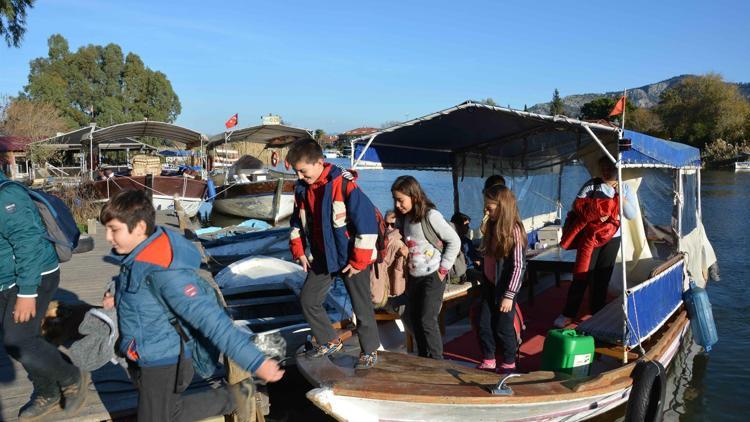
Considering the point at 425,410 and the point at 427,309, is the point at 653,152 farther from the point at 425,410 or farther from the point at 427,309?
the point at 425,410

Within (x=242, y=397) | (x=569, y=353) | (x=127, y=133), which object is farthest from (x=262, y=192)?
(x=242, y=397)

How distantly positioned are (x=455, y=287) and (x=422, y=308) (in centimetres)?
196

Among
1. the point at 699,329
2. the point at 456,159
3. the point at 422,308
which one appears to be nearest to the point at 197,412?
the point at 422,308

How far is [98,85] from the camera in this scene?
64312 millimetres

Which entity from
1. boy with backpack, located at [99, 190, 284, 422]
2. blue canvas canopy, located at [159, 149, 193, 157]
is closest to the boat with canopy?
boy with backpack, located at [99, 190, 284, 422]

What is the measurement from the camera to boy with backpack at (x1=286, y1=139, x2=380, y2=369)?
170 inches

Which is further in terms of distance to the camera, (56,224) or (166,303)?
(56,224)

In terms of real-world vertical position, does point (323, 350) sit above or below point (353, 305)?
below

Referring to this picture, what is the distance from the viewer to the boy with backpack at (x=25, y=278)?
369 centimetres

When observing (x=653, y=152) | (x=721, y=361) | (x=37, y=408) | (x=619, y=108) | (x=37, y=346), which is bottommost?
(x=721, y=361)

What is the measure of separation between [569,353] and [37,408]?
425 cm

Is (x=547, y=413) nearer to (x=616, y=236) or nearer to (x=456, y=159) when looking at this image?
(x=616, y=236)

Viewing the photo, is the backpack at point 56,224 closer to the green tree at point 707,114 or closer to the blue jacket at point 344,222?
the blue jacket at point 344,222

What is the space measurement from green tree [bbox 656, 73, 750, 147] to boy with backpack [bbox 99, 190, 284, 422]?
76959 millimetres
